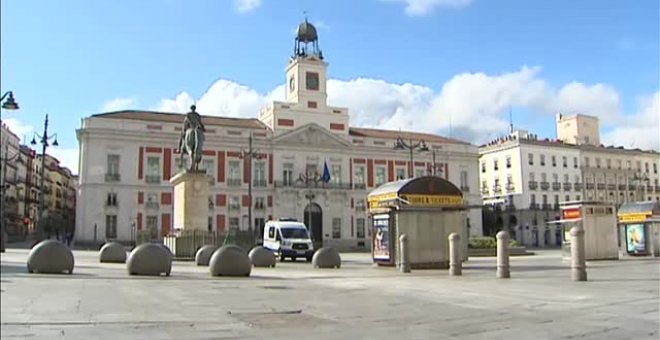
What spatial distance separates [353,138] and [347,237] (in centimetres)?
1281

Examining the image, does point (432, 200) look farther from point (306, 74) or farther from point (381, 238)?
point (306, 74)

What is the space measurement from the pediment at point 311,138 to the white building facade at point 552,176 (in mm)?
24977

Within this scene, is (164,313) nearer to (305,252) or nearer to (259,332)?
(259,332)

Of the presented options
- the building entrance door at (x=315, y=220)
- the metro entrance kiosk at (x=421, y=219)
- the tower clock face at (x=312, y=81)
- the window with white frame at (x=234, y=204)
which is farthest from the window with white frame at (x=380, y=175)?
the metro entrance kiosk at (x=421, y=219)

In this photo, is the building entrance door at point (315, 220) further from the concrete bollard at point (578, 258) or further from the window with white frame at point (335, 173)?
the concrete bollard at point (578, 258)

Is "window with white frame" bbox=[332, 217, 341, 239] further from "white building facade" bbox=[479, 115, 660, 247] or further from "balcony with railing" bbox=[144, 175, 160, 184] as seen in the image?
"white building facade" bbox=[479, 115, 660, 247]

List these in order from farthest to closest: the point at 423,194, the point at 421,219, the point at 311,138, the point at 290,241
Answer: the point at 311,138
the point at 290,241
the point at 423,194
the point at 421,219

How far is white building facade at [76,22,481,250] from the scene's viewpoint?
69.8 m

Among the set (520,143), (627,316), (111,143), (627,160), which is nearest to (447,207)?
(627,316)

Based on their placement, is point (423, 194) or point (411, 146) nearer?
point (423, 194)

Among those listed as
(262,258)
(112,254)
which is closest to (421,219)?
(262,258)

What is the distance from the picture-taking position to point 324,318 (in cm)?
1106

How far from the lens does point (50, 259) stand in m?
18.2

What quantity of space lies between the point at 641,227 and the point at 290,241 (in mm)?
21061
